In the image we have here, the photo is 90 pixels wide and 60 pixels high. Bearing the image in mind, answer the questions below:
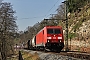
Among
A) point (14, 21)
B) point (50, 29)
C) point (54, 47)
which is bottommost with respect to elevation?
point (54, 47)

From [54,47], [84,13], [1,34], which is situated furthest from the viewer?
[1,34]

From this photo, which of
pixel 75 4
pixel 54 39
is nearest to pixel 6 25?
pixel 75 4

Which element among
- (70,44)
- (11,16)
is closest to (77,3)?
(70,44)

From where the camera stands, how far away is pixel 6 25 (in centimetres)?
4756

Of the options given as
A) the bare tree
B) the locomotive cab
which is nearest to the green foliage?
the bare tree

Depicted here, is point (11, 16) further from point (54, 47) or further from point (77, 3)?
point (54, 47)

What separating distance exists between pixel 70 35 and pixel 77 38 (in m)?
3.51

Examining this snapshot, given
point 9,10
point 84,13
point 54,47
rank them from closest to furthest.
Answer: point 54,47, point 84,13, point 9,10

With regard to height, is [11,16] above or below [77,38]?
above

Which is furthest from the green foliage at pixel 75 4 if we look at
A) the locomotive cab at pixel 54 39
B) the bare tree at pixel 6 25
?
the locomotive cab at pixel 54 39

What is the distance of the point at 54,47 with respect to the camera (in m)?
28.4

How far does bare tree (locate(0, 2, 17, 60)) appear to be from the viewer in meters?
46.8

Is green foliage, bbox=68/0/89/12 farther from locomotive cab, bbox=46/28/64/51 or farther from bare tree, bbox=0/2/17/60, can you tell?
locomotive cab, bbox=46/28/64/51

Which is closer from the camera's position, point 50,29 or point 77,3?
point 50,29
